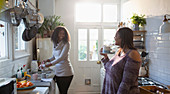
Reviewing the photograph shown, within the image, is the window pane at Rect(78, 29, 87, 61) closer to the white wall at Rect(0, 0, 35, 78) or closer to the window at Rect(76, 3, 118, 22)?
the window at Rect(76, 3, 118, 22)

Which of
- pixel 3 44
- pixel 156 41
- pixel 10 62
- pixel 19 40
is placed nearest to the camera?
pixel 3 44

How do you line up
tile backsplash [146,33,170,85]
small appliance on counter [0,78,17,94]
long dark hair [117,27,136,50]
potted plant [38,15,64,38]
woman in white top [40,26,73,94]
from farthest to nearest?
1. potted plant [38,15,64,38]
2. woman in white top [40,26,73,94]
3. tile backsplash [146,33,170,85]
4. long dark hair [117,27,136,50]
5. small appliance on counter [0,78,17,94]

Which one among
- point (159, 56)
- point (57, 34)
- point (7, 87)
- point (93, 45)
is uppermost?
point (57, 34)

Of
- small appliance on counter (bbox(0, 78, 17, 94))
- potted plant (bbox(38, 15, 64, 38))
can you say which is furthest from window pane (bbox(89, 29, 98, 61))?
small appliance on counter (bbox(0, 78, 17, 94))

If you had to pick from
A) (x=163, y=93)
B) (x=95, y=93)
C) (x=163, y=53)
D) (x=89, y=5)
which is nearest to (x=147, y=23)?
(x=163, y=53)

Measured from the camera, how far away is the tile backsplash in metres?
2.17

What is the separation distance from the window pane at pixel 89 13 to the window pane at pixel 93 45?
12.5 inches

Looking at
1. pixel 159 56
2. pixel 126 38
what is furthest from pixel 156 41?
pixel 126 38

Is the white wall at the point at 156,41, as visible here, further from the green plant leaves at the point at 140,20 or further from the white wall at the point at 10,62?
the white wall at the point at 10,62

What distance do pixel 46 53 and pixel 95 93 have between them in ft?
5.46

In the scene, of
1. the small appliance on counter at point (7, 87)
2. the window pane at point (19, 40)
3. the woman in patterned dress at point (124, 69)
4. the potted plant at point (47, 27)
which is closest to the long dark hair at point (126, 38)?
the woman in patterned dress at point (124, 69)

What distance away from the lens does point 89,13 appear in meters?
4.08

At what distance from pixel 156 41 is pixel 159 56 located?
241 mm

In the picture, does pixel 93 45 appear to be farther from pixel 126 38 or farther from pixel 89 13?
pixel 126 38
